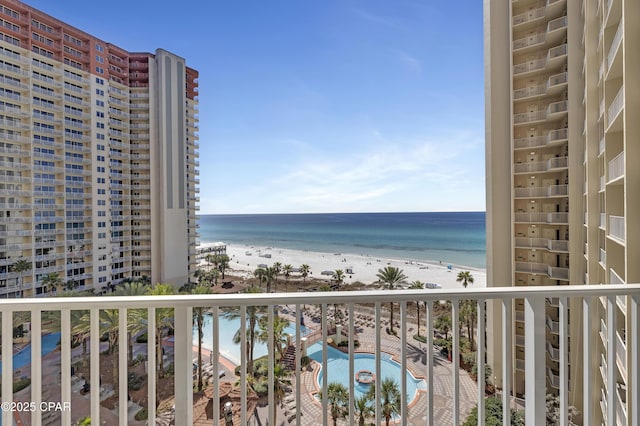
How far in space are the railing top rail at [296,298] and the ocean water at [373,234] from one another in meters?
22.1

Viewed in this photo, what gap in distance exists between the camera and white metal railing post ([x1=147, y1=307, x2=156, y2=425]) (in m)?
0.92

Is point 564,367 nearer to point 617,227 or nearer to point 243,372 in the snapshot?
point 243,372

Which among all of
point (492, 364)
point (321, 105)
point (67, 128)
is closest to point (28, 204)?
point (67, 128)

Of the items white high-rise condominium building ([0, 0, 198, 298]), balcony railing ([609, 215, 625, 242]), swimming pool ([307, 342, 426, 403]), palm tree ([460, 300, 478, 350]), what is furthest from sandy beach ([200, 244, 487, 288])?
swimming pool ([307, 342, 426, 403])

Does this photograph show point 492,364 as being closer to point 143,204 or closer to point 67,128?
point 143,204

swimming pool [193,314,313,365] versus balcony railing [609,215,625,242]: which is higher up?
balcony railing [609,215,625,242]

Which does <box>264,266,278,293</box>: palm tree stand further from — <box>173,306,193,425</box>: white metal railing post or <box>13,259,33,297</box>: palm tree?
<box>173,306,193,425</box>: white metal railing post

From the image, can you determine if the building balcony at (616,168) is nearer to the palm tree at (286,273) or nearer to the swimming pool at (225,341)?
the swimming pool at (225,341)

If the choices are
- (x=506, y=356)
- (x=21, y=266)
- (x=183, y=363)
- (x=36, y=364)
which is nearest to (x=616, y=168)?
(x=506, y=356)

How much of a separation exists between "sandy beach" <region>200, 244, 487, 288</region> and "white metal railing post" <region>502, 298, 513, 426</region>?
16895mm

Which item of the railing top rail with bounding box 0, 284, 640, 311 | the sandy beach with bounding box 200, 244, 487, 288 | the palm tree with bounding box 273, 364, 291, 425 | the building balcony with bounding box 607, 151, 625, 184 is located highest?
the building balcony with bounding box 607, 151, 625, 184

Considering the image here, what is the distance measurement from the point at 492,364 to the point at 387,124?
52.5ft

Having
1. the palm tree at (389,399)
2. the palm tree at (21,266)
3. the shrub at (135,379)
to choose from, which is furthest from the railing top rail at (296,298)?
the palm tree at (21,266)

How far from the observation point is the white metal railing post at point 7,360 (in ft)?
2.96
